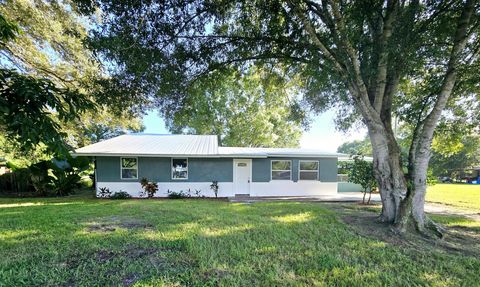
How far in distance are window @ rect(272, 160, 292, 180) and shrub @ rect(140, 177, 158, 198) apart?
7265mm

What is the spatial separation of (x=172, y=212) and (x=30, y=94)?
5.52 metres

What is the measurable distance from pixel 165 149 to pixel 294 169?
8113 millimetres

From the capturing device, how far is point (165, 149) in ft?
46.4

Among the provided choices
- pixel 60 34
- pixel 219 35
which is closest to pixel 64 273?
pixel 219 35

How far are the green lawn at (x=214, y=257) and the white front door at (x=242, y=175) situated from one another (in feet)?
26.9

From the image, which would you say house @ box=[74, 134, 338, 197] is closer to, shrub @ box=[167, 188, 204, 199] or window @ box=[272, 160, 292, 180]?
window @ box=[272, 160, 292, 180]

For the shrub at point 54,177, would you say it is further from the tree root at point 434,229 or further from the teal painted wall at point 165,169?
the tree root at point 434,229

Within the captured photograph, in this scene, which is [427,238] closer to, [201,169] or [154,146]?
[201,169]

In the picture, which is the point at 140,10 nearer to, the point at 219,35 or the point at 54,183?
the point at 219,35

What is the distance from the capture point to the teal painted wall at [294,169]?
14.9 metres

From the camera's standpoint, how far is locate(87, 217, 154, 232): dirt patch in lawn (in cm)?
592

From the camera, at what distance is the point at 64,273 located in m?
3.42

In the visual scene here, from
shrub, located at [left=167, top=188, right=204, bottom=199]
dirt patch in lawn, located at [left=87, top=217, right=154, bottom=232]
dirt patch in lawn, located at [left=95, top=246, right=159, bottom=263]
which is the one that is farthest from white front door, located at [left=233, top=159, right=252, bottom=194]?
dirt patch in lawn, located at [left=95, top=246, right=159, bottom=263]

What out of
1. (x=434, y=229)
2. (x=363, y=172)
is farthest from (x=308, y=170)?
(x=434, y=229)
